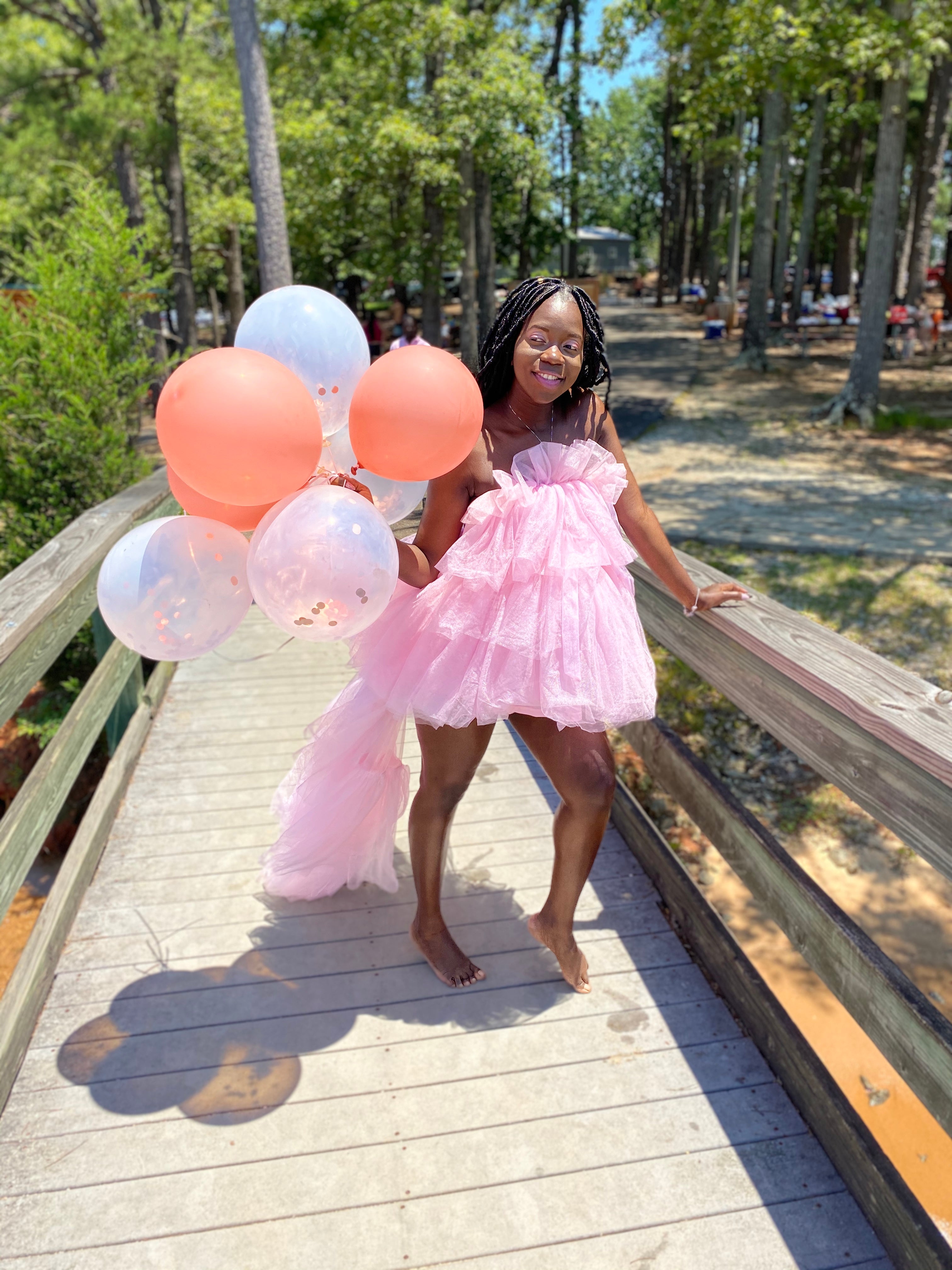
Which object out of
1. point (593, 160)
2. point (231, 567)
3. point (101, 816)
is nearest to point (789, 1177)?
point (231, 567)

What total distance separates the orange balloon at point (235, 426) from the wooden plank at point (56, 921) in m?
1.39

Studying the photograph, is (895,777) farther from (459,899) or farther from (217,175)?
(217,175)

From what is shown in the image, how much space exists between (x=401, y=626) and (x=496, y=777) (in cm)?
160

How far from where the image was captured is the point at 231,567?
2021mm

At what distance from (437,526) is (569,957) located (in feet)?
4.06

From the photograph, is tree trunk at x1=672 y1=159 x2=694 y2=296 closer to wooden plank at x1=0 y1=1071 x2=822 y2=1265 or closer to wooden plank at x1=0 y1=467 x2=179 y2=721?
wooden plank at x1=0 y1=467 x2=179 y2=721

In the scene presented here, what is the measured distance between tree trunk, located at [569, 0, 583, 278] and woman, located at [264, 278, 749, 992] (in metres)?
17.3

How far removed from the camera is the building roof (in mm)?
57656

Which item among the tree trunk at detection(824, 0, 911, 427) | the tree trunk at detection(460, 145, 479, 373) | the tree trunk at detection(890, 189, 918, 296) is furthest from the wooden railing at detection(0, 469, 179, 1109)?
the tree trunk at detection(890, 189, 918, 296)

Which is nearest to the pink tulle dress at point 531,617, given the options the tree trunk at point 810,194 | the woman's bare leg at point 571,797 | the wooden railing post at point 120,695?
the woman's bare leg at point 571,797

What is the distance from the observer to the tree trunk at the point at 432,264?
1584 cm

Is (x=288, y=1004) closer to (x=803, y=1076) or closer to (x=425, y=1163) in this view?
(x=425, y=1163)

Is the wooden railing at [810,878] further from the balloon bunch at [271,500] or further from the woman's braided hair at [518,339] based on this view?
the balloon bunch at [271,500]

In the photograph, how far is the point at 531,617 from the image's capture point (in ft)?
6.77
